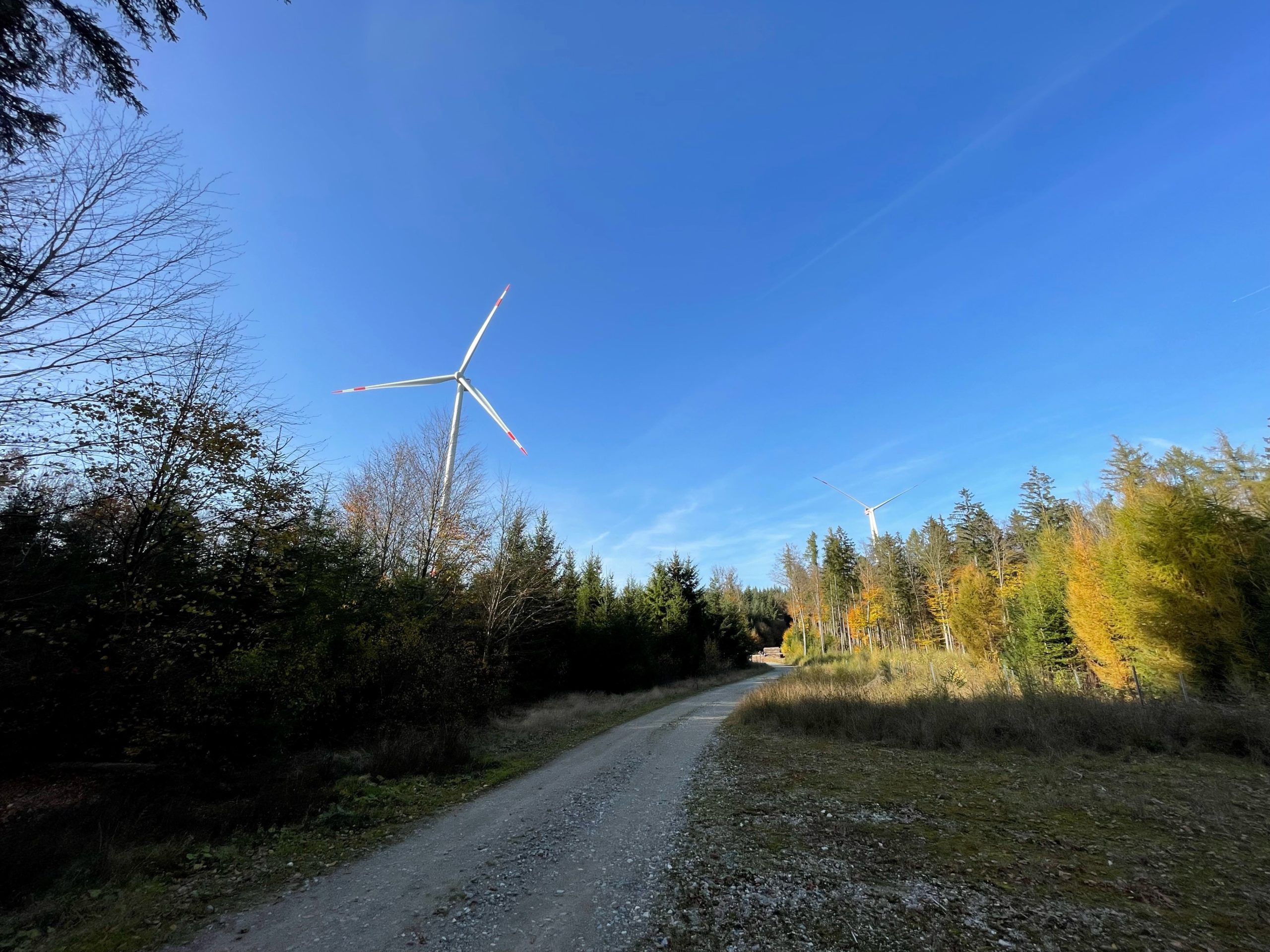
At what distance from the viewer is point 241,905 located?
4984 mm

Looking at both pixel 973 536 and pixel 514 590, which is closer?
pixel 514 590

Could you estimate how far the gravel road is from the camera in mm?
4312

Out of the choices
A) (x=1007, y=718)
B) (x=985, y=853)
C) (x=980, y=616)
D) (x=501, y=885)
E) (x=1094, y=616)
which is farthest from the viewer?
(x=980, y=616)

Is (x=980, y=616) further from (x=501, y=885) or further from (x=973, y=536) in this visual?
(x=501, y=885)

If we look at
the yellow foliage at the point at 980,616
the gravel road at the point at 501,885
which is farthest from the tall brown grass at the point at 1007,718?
the yellow foliage at the point at 980,616

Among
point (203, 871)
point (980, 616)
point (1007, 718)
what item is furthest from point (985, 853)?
point (980, 616)

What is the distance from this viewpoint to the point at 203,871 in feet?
19.0

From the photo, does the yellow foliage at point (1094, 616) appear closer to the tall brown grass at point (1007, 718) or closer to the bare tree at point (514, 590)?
the tall brown grass at point (1007, 718)

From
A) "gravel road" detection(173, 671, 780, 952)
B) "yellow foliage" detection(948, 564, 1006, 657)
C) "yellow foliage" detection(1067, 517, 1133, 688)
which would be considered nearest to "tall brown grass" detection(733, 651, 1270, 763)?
"gravel road" detection(173, 671, 780, 952)

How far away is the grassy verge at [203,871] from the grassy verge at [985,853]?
4465 millimetres

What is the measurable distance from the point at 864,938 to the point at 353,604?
13.6 meters

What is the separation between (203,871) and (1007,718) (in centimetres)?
1591

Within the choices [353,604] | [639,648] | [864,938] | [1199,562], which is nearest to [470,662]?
[353,604]

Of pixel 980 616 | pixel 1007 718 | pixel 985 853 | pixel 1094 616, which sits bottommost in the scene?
pixel 985 853
